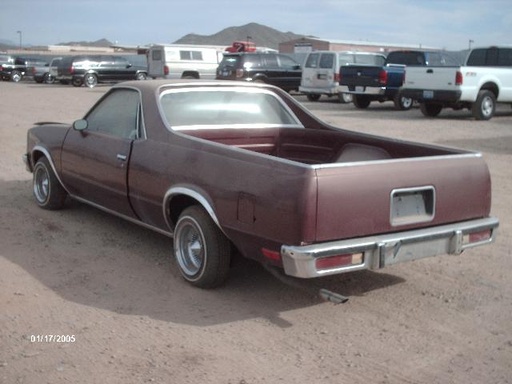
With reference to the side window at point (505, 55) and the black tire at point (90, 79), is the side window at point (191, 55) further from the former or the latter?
the side window at point (505, 55)

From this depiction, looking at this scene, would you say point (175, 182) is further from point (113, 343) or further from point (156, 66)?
point (156, 66)

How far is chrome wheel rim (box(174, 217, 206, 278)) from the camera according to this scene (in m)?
5.15

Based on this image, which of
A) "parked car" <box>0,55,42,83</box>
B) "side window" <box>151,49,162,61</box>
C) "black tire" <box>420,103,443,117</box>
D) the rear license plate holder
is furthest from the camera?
"parked car" <box>0,55,42,83</box>

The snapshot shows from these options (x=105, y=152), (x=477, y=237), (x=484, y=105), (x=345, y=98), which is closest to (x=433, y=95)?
(x=484, y=105)

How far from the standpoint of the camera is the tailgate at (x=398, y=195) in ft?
A: 14.3

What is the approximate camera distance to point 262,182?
4.50 metres

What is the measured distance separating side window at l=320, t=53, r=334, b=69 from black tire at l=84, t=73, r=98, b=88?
52.4 ft

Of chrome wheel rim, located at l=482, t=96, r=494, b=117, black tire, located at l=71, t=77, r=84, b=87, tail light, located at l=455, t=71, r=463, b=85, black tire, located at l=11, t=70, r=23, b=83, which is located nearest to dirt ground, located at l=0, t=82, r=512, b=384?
tail light, located at l=455, t=71, r=463, b=85

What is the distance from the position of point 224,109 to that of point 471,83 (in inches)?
480

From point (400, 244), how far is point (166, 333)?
5.20ft

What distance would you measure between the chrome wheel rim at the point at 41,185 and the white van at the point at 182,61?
75.3 feet

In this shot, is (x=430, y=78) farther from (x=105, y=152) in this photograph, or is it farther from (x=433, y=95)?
(x=105, y=152)

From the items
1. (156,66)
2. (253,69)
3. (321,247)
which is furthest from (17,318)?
(156,66)

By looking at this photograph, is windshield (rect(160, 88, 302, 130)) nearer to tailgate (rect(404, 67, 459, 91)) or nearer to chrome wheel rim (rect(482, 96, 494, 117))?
tailgate (rect(404, 67, 459, 91))
